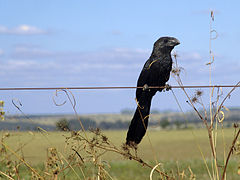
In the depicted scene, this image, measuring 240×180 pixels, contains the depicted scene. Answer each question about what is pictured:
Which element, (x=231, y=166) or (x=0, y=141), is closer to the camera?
(x=0, y=141)

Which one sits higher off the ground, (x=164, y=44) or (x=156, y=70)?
(x=164, y=44)

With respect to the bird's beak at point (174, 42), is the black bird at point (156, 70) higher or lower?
lower

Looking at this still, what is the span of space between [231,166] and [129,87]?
10.9m

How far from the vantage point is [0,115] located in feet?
9.70

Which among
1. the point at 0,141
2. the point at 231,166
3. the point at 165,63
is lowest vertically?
the point at 231,166

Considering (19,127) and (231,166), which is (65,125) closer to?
(19,127)

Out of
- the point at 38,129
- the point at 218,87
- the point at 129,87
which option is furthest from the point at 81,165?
the point at 218,87

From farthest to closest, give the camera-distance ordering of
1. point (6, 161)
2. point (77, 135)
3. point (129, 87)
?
point (6, 161) < point (129, 87) < point (77, 135)

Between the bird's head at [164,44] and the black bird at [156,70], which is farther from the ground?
the bird's head at [164,44]

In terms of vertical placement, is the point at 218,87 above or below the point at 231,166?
above

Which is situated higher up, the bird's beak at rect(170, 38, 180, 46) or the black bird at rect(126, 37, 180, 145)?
the bird's beak at rect(170, 38, 180, 46)

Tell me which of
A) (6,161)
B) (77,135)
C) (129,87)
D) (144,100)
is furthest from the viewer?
(144,100)

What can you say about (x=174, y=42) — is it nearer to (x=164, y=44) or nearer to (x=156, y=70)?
(x=164, y=44)

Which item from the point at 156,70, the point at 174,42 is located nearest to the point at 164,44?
the point at 174,42
